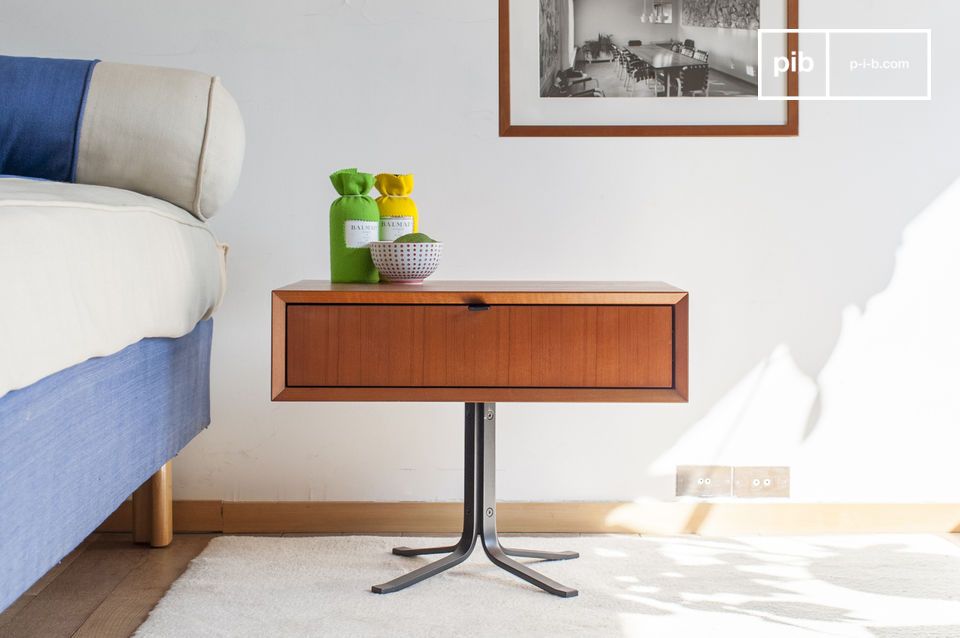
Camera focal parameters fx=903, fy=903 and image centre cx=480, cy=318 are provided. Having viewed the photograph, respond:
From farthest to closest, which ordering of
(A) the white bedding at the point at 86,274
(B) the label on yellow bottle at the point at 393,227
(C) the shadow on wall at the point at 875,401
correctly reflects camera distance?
(C) the shadow on wall at the point at 875,401 → (B) the label on yellow bottle at the point at 393,227 → (A) the white bedding at the point at 86,274

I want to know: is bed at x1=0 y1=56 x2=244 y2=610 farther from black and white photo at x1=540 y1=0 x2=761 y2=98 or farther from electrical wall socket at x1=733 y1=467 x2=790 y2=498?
electrical wall socket at x1=733 y1=467 x2=790 y2=498

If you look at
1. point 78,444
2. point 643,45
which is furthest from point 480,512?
point 643,45

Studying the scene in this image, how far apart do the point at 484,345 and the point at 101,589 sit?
0.84 metres

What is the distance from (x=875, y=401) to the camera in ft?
6.45

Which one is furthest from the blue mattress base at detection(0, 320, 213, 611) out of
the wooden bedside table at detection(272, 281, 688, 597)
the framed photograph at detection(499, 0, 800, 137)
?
the framed photograph at detection(499, 0, 800, 137)

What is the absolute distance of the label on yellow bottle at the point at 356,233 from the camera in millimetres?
1554

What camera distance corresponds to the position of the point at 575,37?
1.93 m

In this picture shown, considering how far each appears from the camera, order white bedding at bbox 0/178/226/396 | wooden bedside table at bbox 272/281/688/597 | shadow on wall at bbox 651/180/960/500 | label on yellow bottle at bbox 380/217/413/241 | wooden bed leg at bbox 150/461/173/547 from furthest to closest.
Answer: shadow on wall at bbox 651/180/960/500 → wooden bed leg at bbox 150/461/173/547 → label on yellow bottle at bbox 380/217/413/241 → wooden bedside table at bbox 272/281/688/597 → white bedding at bbox 0/178/226/396

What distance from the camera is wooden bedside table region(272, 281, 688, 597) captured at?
139 cm

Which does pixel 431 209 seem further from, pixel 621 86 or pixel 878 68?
pixel 878 68

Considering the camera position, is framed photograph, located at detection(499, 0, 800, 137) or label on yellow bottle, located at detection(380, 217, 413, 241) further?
framed photograph, located at detection(499, 0, 800, 137)

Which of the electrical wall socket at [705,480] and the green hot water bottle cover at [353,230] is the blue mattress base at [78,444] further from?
the electrical wall socket at [705,480]

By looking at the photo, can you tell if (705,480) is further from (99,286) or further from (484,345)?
(99,286)

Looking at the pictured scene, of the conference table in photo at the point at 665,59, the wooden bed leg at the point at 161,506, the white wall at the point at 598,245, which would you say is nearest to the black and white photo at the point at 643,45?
the conference table in photo at the point at 665,59
